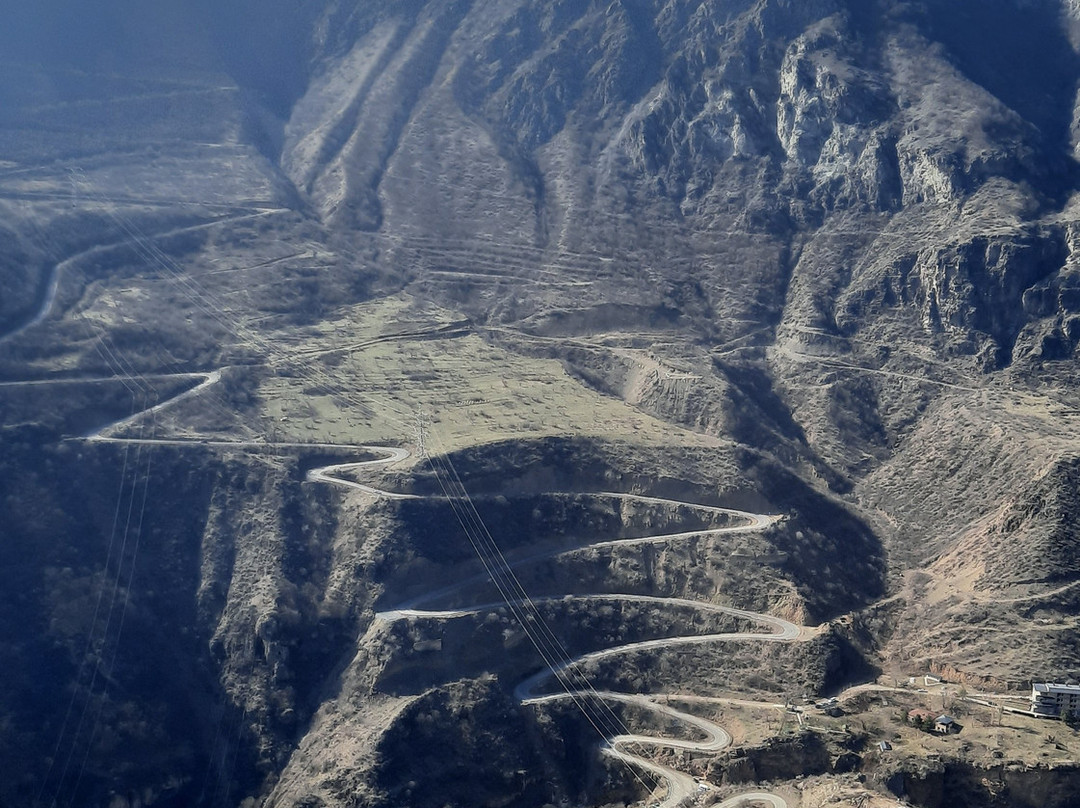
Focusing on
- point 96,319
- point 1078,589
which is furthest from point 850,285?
point 96,319

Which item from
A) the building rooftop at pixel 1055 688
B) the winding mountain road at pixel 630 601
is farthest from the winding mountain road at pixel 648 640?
the building rooftop at pixel 1055 688

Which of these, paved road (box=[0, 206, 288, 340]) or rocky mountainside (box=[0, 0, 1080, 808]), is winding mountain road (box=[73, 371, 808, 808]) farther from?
paved road (box=[0, 206, 288, 340])

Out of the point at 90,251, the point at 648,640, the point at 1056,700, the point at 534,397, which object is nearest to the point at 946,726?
the point at 1056,700

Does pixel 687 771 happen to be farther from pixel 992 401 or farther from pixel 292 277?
pixel 292 277

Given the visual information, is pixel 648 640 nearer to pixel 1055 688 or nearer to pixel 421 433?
pixel 1055 688

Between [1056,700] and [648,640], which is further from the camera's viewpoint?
[648,640]

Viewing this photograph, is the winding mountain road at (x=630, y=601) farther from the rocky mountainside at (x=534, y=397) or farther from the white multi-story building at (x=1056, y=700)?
the white multi-story building at (x=1056, y=700)

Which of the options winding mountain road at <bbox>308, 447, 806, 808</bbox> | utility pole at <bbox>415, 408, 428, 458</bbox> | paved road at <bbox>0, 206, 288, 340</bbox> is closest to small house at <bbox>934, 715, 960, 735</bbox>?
winding mountain road at <bbox>308, 447, 806, 808</bbox>
